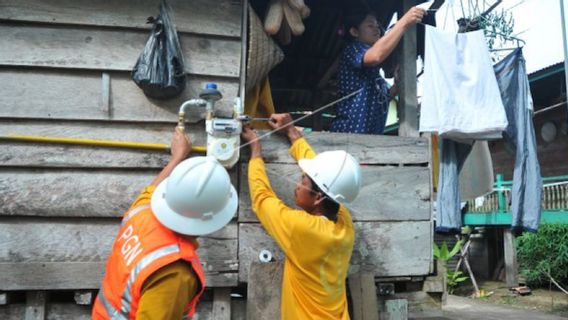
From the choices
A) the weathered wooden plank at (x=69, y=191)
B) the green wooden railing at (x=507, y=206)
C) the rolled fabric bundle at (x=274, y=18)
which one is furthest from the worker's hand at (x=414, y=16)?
the green wooden railing at (x=507, y=206)

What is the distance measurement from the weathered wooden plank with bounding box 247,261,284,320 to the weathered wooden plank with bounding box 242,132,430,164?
A: 0.77 m

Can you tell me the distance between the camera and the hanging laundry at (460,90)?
3.76 m

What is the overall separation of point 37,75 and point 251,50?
1489 mm

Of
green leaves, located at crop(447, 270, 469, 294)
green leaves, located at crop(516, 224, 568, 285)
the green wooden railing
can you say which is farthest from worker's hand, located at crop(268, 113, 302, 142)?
green leaves, located at crop(447, 270, 469, 294)

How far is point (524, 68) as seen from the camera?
4312 mm

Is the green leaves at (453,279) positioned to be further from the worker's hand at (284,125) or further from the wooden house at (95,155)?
the worker's hand at (284,125)

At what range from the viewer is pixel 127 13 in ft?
10.8

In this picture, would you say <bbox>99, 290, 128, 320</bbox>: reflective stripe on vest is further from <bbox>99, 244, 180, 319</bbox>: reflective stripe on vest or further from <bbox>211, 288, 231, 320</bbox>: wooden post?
<bbox>211, 288, 231, 320</bbox>: wooden post

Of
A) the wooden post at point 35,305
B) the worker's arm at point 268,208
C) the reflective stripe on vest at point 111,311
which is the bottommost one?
the wooden post at point 35,305

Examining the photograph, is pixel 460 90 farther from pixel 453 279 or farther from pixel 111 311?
pixel 453 279

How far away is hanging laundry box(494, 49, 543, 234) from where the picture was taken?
13.6 ft

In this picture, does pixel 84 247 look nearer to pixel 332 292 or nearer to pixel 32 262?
pixel 32 262

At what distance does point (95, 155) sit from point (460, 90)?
2.91 metres

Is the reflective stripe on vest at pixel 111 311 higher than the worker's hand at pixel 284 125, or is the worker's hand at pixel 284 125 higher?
the worker's hand at pixel 284 125
